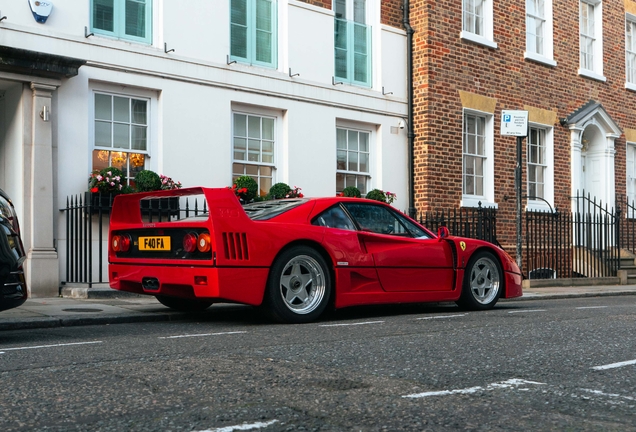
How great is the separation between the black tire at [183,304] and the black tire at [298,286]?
178 cm

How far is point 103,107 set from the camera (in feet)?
39.7

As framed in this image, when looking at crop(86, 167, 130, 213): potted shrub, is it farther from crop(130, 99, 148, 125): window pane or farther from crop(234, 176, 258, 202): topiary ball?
crop(234, 176, 258, 202): topiary ball

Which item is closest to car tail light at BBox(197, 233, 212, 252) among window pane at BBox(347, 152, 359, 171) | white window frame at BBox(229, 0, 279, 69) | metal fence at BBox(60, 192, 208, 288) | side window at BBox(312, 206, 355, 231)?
side window at BBox(312, 206, 355, 231)

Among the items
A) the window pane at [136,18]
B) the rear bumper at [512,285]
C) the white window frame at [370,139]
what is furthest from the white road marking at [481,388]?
the white window frame at [370,139]

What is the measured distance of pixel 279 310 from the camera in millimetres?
8031

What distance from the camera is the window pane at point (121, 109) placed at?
1226cm

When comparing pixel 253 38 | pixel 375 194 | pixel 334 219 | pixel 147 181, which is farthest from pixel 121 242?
pixel 375 194

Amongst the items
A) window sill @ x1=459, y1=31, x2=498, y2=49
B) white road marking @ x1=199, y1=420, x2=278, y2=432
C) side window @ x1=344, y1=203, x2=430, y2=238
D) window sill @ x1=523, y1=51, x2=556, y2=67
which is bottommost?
white road marking @ x1=199, y1=420, x2=278, y2=432

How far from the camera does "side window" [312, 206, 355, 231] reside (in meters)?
8.64

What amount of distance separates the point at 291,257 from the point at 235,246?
644mm

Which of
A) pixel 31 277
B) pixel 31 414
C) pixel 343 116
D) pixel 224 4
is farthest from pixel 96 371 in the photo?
pixel 343 116

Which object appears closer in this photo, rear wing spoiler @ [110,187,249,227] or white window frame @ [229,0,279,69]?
rear wing spoiler @ [110,187,249,227]

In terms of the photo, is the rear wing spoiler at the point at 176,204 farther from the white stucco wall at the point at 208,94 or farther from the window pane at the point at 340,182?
the window pane at the point at 340,182

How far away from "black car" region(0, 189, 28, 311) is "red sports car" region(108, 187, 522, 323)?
1.66 m
